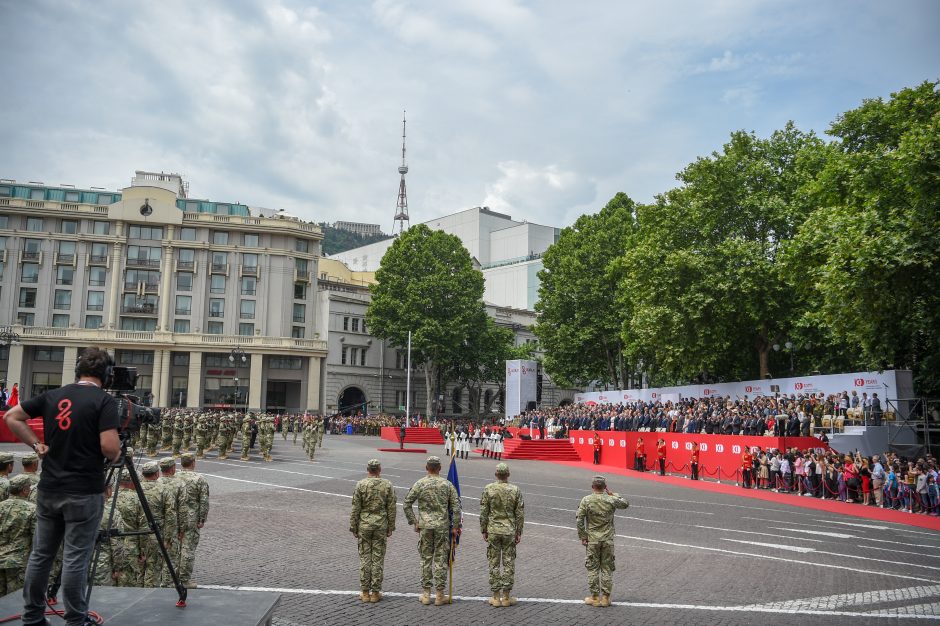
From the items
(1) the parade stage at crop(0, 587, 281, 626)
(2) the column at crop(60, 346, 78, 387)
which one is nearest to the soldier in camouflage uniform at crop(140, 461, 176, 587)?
(1) the parade stage at crop(0, 587, 281, 626)

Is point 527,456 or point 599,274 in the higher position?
point 599,274

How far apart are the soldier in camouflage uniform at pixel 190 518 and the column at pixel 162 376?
58215 millimetres

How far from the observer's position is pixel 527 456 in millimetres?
40250

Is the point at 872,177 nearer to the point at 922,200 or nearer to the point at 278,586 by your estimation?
the point at 922,200

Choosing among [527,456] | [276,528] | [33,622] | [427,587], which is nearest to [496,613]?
[427,587]

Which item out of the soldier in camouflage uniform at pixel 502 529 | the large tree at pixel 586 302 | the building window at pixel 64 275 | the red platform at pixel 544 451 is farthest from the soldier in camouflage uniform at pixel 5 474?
the building window at pixel 64 275

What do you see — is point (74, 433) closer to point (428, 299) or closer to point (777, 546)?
point (777, 546)

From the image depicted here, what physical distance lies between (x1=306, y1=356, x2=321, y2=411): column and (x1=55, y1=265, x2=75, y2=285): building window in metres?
23.1

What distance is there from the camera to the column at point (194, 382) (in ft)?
207

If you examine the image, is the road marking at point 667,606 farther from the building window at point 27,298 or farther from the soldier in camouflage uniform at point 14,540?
the building window at point 27,298

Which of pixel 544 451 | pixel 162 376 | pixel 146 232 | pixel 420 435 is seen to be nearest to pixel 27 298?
pixel 146 232

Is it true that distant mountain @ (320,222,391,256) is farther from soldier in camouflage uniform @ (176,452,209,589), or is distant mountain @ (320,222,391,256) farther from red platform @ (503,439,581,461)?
soldier in camouflage uniform @ (176,452,209,589)

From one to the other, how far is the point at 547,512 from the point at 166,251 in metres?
57.7

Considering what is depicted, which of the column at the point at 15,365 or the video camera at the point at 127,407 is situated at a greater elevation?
the column at the point at 15,365
